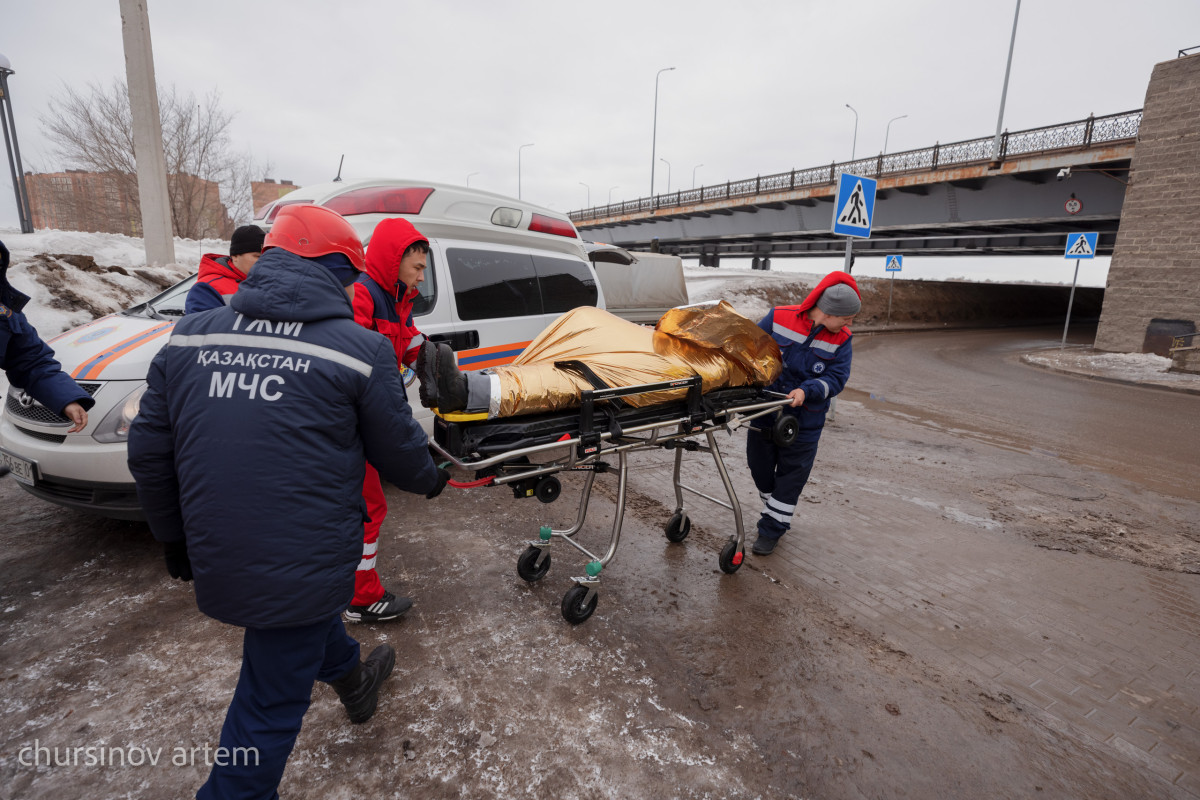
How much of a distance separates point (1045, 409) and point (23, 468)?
11667 millimetres

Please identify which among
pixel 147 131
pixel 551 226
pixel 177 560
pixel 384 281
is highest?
pixel 147 131

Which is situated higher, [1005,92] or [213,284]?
[1005,92]

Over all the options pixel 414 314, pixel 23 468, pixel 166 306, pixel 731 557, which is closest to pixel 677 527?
pixel 731 557

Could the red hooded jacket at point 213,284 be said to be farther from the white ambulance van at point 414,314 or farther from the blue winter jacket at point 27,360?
the blue winter jacket at point 27,360

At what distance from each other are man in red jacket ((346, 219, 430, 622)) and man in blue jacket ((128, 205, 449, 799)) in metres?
1.10

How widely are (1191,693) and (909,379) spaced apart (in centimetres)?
974

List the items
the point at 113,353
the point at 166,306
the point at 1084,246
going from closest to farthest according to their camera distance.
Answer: the point at 113,353, the point at 166,306, the point at 1084,246

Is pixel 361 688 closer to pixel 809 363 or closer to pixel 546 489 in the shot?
pixel 546 489

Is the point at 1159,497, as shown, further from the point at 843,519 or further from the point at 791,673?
the point at 791,673

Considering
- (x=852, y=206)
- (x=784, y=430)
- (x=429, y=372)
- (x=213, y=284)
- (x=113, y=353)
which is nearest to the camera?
(x=429, y=372)

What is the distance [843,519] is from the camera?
14.6 feet

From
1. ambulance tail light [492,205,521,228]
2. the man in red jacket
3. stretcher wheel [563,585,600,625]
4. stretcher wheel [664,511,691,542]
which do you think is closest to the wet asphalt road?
stretcher wheel [664,511,691,542]

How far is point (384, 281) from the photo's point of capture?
291 cm

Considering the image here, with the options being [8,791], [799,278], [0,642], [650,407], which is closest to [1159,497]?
[650,407]
